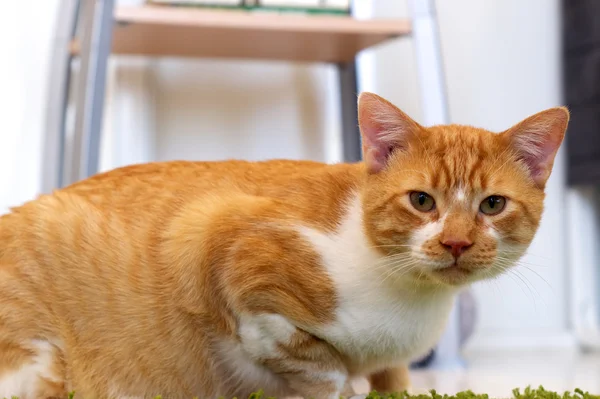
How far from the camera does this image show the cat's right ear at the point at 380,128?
1258mm

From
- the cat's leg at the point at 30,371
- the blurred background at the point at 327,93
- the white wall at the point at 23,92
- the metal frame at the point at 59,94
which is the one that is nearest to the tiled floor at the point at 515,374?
the blurred background at the point at 327,93

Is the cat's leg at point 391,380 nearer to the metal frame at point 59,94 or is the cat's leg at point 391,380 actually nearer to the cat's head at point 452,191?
the cat's head at point 452,191

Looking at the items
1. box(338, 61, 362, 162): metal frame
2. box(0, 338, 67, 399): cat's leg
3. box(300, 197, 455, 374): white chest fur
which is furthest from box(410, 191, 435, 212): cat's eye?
box(338, 61, 362, 162): metal frame

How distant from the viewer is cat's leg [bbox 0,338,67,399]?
129 centimetres

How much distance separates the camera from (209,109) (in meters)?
2.63

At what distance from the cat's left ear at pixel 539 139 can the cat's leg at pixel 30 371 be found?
0.83 m

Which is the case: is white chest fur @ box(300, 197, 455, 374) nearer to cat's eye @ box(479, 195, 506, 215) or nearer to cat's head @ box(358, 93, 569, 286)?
cat's head @ box(358, 93, 569, 286)

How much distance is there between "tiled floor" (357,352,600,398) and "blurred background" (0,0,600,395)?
0.01 metres

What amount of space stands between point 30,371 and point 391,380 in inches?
24.9

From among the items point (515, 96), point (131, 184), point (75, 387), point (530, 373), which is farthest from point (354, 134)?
point (75, 387)

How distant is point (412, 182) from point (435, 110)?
103cm

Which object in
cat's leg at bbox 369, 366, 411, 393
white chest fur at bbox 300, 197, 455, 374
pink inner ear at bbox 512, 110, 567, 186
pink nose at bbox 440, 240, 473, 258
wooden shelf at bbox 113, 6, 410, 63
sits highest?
wooden shelf at bbox 113, 6, 410, 63

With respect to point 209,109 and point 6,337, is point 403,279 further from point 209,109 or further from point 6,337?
point 209,109

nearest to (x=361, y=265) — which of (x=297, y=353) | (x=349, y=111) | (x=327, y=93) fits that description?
(x=297, y=353)
